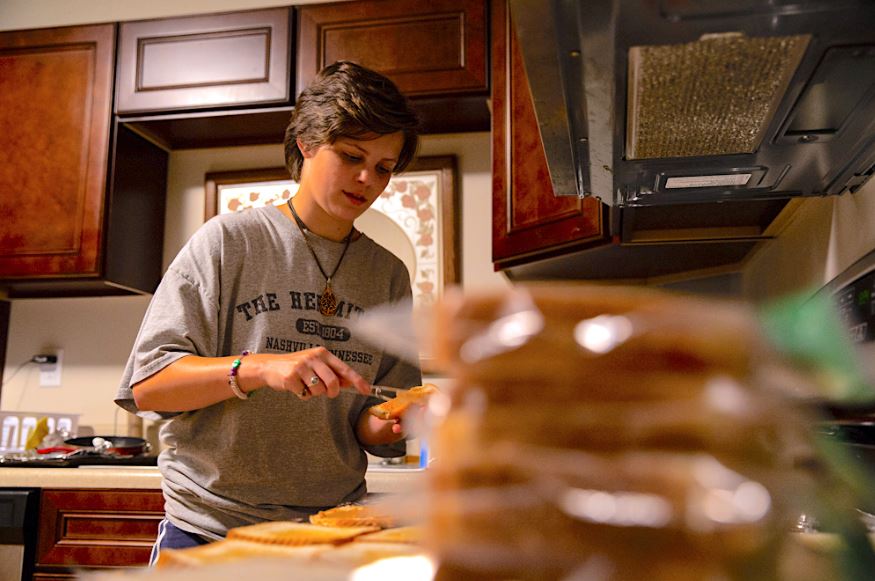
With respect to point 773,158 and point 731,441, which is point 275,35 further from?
point 731,441

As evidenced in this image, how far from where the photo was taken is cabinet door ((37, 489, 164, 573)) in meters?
2.06

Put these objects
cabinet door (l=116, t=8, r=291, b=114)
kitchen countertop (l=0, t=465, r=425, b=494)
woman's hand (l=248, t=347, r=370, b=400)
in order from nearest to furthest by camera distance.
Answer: woman's hand (l=248, t=347, r=370, b=400)
kitchen countertop (l=0, t=465, r=425, b=494)
cabinet door (l=116, t=8, r=291, b=114)

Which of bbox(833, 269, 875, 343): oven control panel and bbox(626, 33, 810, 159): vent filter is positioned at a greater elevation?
bbox(626, 33, 810, 159): vent filter

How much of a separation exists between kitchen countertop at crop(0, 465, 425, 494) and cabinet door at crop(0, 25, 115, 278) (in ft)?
2.28

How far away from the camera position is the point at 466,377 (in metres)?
0.36

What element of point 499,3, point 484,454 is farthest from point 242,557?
point 499,3

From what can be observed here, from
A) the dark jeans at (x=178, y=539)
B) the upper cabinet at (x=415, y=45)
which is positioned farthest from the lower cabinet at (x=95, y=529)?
the upper cabinet at (x=415, y=45)

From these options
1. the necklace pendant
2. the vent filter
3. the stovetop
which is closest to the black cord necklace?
the necklace pendant

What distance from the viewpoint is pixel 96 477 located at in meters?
2.09

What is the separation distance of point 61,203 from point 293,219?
5.09 ft

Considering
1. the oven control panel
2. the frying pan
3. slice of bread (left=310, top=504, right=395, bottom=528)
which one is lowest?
the frying pan

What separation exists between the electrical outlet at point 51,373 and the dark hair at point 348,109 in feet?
6.05

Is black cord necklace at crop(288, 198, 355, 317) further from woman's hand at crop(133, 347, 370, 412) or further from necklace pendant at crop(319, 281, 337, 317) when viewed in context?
woman's hand at crop(133, 347, 370, 412)

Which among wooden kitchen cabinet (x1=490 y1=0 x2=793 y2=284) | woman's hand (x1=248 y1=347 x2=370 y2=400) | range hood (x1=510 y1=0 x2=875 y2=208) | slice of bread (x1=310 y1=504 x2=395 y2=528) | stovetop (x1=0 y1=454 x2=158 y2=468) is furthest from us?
stovetop (x1=0 y1=454 x2=158 y2=468)
